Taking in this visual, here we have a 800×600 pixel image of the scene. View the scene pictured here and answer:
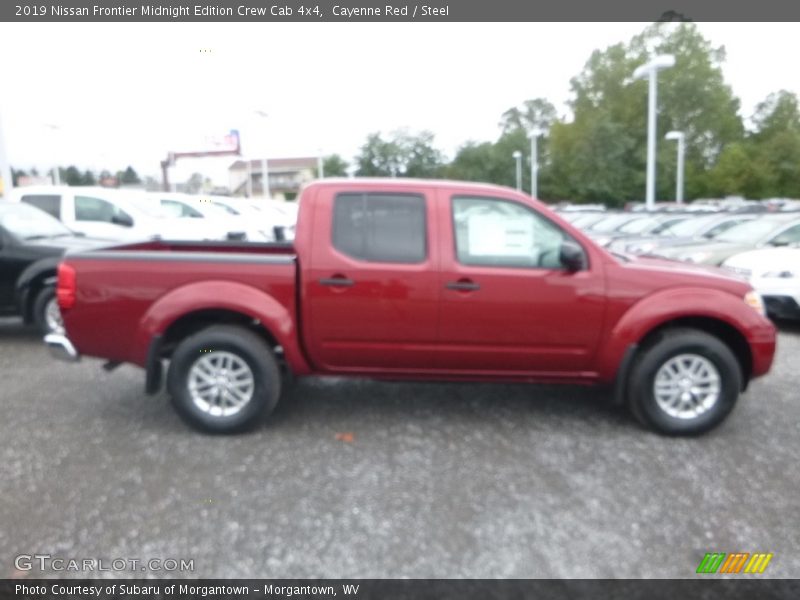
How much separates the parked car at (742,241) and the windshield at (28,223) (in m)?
7.81

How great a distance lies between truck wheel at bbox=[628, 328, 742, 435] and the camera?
4605 mm

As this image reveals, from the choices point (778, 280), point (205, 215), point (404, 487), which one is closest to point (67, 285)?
point (404, 487)

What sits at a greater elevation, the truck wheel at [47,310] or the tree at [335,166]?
the tree at [335,166]

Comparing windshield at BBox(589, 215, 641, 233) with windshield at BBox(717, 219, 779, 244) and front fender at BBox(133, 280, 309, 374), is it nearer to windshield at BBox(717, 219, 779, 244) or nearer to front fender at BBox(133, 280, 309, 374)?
windshield at BBox(717, 219, 779, 244)

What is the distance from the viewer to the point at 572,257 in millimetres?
4465

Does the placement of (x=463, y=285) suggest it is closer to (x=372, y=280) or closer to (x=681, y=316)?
(x=372, y=280)

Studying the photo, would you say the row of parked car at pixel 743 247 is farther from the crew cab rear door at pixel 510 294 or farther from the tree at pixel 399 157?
the tree at pixel 399 157

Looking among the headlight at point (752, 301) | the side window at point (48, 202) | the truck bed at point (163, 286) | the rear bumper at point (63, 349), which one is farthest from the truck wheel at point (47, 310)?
the headlight at point (752, 301)

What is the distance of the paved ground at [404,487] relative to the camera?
10.8 feet

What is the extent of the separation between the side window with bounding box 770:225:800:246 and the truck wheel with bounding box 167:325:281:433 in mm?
7964

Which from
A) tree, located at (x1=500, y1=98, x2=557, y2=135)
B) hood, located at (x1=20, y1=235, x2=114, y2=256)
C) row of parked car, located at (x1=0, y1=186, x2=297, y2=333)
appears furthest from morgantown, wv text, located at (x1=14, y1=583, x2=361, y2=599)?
tree, located at (x1=500, y1=98, x2=557, y2=135)

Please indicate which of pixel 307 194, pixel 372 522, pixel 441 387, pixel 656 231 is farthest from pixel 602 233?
pixel 372 522

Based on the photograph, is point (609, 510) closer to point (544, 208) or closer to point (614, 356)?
point (614, 356)

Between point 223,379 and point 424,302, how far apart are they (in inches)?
58.7
